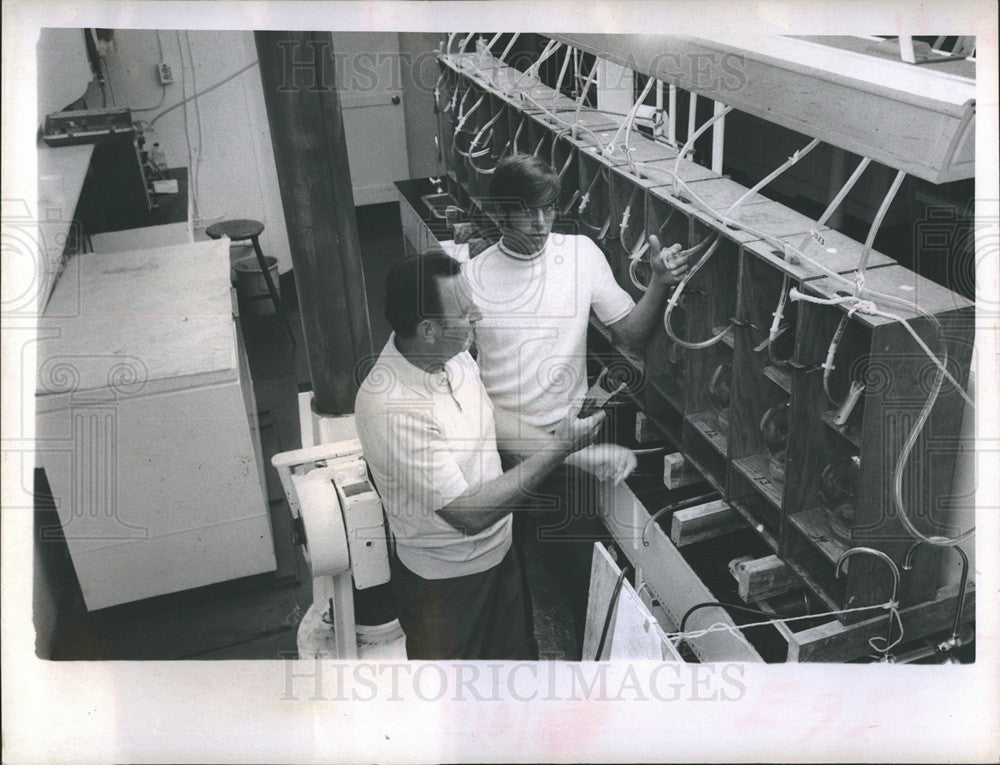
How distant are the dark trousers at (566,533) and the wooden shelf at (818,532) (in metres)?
0.39

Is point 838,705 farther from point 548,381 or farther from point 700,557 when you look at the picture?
point 548,381

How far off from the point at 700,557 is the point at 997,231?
0.88m

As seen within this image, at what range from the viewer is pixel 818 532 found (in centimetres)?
160

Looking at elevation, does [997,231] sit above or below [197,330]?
above

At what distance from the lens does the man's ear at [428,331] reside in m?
1.46

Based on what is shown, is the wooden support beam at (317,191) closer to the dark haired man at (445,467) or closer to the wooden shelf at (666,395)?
the dark haired man at (445,467)

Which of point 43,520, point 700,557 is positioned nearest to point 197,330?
point 43,520

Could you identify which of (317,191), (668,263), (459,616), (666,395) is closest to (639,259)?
(668,263)

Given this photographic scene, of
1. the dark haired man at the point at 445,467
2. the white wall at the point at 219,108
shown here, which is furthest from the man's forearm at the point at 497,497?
the white wall at the point at 219,108

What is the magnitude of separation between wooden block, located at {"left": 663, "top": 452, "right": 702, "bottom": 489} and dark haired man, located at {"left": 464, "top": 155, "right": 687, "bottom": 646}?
19 centimetres

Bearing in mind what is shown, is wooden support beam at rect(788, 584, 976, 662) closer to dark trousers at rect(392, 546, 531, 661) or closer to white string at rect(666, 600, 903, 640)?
white string at rect(666, 600, 903, 640)

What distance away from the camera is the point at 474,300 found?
1.54m

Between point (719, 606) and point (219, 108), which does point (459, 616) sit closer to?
point (719, 606)

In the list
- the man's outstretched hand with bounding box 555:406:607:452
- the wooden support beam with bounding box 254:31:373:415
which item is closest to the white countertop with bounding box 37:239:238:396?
the wooden support beam with bounding box 254:31:373:415
